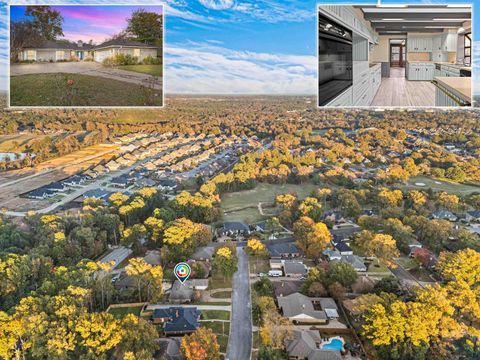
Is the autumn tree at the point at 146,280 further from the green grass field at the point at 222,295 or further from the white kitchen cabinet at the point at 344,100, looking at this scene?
the white kitchen cabinet at the point at 344,100

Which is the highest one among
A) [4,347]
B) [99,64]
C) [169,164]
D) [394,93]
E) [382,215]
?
[99,64]

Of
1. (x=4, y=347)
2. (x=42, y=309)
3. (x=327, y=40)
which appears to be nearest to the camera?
(x=4, y=347)

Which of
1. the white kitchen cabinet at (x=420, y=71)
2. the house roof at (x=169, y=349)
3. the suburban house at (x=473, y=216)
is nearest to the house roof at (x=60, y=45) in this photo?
the house roof at (x=169, y=349)

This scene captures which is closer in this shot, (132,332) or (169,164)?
(132,332)

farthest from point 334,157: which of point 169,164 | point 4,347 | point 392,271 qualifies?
point 4,347

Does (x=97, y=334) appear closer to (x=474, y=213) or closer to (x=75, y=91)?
(x=75, y=91)

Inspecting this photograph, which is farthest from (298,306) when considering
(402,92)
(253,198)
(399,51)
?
(253,198)

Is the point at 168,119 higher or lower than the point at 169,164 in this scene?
higher

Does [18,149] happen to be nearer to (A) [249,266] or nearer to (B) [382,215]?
(A) [249,266]
